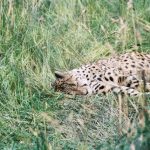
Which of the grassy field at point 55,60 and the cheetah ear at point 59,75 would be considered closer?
the grassy field at point 55,60

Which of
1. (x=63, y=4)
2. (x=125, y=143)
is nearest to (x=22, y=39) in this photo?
(x=63, y=4)

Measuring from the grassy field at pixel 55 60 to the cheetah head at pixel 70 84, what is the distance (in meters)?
0.08

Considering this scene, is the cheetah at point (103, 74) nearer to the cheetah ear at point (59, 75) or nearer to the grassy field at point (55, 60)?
the cheetah ear at point (59, 75)

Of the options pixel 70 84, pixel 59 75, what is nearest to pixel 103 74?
pixel 70 84

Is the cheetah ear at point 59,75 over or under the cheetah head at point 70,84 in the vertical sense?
over

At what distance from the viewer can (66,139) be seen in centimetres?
404

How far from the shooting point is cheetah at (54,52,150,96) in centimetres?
545

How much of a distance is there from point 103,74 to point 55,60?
1.47 ft

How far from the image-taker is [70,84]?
5633mm

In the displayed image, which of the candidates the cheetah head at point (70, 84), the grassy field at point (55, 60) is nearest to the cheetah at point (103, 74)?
the cheetah head at point (70, 84)

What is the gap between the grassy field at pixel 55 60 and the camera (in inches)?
166

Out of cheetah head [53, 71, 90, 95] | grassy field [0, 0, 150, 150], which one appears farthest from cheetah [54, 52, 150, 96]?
grassy field [0, 0, 150, 150]

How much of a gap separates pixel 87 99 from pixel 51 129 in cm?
69

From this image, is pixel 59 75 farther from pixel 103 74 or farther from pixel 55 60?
pixel 103 74
